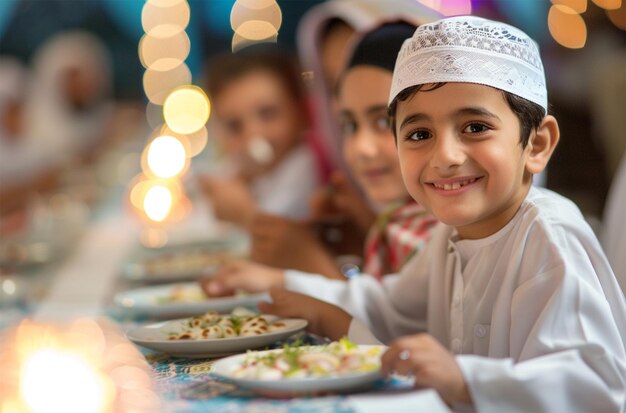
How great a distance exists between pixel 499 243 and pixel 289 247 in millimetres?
1223

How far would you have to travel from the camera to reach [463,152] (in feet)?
4.32

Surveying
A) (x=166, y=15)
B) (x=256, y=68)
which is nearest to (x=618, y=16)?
(x=256, y=68)

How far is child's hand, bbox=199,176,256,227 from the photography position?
3600mm

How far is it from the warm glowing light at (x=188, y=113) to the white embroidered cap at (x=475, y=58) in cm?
705

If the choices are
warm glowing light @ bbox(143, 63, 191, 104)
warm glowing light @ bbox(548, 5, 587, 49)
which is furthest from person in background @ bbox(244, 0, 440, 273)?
warm glowing light @ bbox(143, 63, 191, 104)

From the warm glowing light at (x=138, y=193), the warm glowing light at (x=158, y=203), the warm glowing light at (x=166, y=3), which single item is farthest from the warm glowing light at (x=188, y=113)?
the warm glowing light at (x=158, y=203)

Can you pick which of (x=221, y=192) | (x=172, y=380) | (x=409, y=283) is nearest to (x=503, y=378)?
(x=172, y=380)

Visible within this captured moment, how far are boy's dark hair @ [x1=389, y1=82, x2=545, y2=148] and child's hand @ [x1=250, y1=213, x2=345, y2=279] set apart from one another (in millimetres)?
1151

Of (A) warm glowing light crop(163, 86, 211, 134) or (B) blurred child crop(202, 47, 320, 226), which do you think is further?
(A) warm glowing light crop(163, 86, 211, 134)

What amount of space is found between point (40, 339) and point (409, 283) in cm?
68

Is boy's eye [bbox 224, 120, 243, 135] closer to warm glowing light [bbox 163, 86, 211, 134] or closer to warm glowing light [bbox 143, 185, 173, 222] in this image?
warm glowing light [bbox 143, 185, 173, 222]

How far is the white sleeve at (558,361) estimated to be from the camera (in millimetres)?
1124

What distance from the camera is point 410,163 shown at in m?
1.38

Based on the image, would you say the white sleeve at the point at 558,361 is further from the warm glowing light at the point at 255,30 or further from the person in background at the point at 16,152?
the warm glowing light at the point at 255,30
